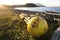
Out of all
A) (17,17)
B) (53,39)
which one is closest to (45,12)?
(17,17)

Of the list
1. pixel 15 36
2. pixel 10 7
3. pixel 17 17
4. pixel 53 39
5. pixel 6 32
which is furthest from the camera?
pixel 17 17

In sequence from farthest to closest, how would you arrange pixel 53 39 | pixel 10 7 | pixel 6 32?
pixel 10 7 → pixel 6 32 → pixel 53 39

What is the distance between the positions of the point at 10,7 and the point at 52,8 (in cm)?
135

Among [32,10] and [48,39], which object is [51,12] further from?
[48,39]

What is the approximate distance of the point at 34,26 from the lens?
3.66m

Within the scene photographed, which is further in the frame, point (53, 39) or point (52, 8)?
point (52, 8)

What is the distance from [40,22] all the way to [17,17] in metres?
2.40

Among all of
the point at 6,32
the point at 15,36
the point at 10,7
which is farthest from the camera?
the point at 10,7

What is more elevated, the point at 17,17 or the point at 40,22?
the point at 40,22

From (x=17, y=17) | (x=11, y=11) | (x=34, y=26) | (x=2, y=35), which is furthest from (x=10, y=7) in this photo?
(x=34, y=26)

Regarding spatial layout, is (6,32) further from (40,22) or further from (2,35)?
(40,22)

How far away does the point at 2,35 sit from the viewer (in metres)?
4.02

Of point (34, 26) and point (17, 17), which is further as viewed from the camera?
point (17, 17)

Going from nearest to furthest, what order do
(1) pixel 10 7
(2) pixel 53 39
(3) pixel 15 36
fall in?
(2) pixel 53 39
(3) pixel 15 36
(1) pixel 10 7
